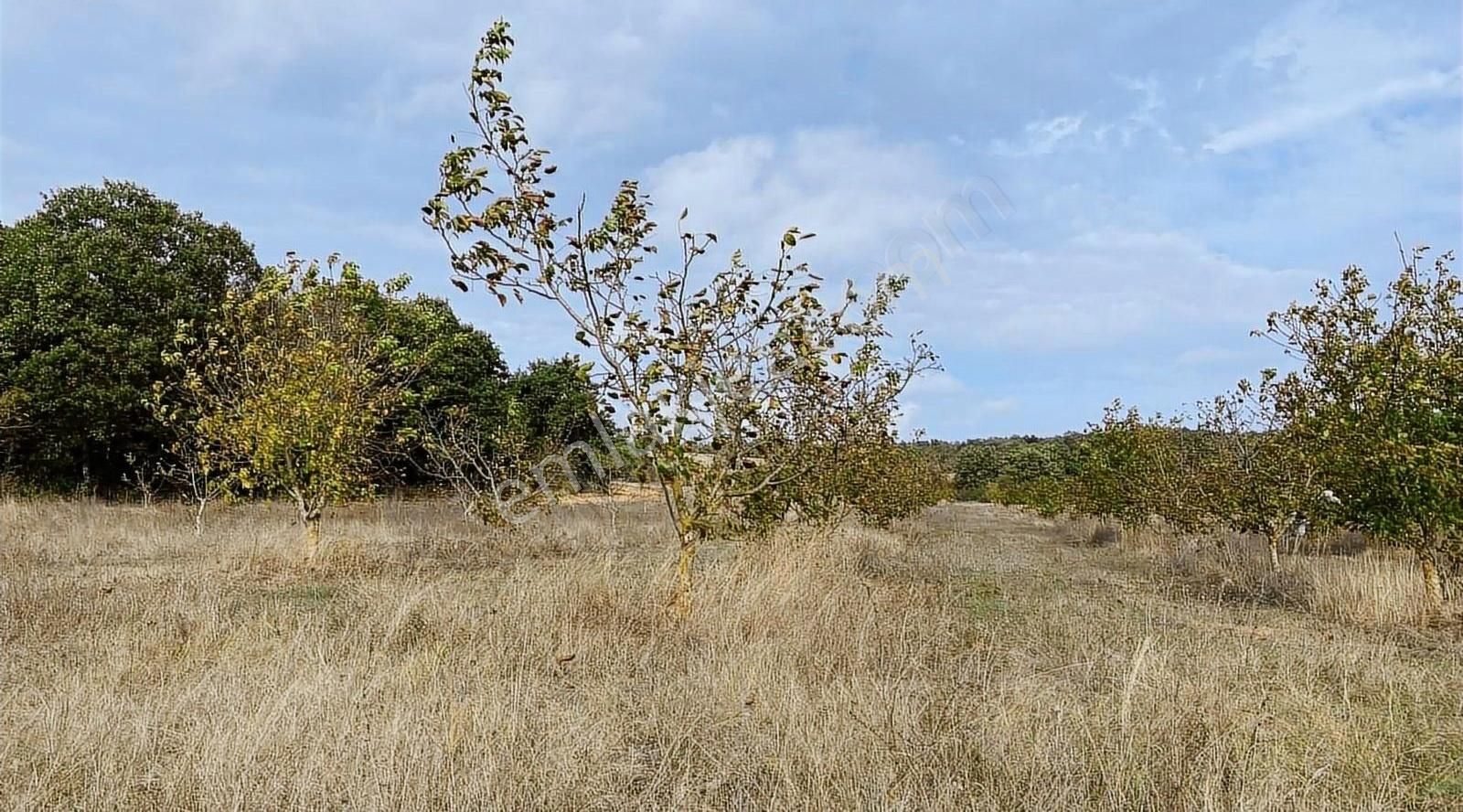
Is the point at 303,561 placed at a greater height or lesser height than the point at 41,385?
lesser

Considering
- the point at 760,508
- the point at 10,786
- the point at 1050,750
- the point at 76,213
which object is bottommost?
the point at 10,786

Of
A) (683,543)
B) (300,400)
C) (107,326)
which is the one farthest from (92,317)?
(683,543)

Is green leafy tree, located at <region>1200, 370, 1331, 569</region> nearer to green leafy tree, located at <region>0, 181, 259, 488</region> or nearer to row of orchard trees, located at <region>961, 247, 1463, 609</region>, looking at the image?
row of orchard trees, located at <region>961, 247, 1463, 609</region>

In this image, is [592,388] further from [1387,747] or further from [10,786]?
[1387,747]

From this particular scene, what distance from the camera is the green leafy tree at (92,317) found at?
16750 mm

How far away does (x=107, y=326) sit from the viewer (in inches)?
683

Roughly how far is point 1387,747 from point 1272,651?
2.17 metres

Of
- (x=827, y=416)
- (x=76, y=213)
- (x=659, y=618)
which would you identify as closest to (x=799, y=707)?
(x=659, y=618)

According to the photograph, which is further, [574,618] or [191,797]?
[574,618]

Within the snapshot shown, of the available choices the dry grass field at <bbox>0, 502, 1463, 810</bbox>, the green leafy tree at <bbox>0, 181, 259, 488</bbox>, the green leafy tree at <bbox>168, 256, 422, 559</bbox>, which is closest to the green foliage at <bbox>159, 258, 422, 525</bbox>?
the green leafy tree at <bbox>168, 256, 422, 559</bbox>

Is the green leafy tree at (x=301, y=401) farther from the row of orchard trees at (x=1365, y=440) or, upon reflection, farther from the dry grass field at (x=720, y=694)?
the row of orchard trees at (x=1365, y=440)

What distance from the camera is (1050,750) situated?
10.9 feet

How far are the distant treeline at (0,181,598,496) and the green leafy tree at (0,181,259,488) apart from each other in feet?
0.08

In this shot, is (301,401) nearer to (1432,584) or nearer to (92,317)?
(92,317)
